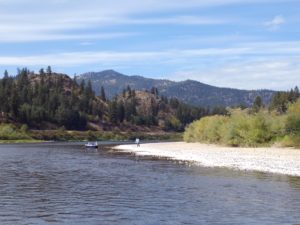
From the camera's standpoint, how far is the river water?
25.2 m

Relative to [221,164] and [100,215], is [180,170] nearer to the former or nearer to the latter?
[221,164]

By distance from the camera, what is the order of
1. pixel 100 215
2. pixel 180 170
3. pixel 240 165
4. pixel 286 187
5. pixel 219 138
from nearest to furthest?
pixel 100 215, pixel 286 187, pixel 180 170, pixel 240 165, pixel 219 138

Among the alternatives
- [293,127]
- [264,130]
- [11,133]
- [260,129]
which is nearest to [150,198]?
[293,127]

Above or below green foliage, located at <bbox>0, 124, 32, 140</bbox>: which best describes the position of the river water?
below

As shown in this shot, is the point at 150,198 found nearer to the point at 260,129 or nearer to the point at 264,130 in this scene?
the point at 260,129

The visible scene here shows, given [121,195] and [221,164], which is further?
[221,164]

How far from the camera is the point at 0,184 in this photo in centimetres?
3916

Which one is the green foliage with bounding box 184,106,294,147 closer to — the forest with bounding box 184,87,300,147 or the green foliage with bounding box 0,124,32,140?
the forest with bounding box 184,87,300,147

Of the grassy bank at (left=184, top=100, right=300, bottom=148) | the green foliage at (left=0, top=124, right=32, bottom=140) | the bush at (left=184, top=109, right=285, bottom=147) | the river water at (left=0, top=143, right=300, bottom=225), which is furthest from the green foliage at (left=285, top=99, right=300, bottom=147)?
the green foliage at (left=0, top=124, right=32, bottom=140)

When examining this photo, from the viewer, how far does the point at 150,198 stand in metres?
31.5

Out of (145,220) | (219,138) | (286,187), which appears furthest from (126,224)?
(219,138)

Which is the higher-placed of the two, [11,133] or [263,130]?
[263,130]

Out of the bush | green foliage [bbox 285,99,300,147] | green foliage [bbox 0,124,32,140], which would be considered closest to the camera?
green foliage [bbox 285,99,300,147]

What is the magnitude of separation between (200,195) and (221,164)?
25.6 metres
